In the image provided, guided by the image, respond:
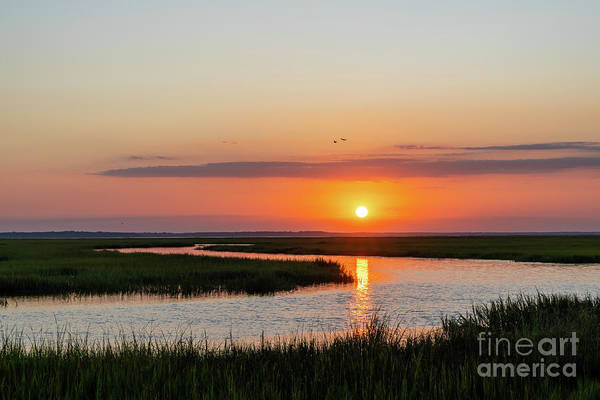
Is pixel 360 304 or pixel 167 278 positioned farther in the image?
pixel 167 278

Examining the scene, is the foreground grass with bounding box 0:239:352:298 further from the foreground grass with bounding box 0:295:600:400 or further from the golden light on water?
the foreground grass with bounding box 0:295:600:400

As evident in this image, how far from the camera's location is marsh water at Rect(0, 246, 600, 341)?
72.6 feet

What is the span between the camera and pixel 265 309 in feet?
90.8

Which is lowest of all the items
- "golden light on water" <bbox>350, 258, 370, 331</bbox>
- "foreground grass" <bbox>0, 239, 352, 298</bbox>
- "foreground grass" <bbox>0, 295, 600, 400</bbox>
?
"golden light on water" <bbox>350, 258, 370, 331</bbox>

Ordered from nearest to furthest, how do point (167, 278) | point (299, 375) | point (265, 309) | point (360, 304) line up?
1. point (299, 375)
2. point (265, 309)
3. point (360, 304)
4. point (167, 278)

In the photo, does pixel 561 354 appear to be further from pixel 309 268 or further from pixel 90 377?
pixel 309 268

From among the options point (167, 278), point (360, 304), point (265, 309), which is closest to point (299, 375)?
point (265, 309)

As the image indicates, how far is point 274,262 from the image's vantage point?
50.2m

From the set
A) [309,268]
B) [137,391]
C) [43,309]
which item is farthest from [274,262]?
[137,391]

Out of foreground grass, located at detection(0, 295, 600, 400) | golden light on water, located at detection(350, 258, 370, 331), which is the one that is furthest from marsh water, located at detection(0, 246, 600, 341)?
foreground grass, located at detection(0, 295, 600, 400)

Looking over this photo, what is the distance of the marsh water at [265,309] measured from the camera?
22141 mm

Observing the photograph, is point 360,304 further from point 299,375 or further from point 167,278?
point 299,375

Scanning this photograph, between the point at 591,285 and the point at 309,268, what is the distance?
19.2 meters

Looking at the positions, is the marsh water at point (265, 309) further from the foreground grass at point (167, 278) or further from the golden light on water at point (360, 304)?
the foreground grass at point (167, 278)
